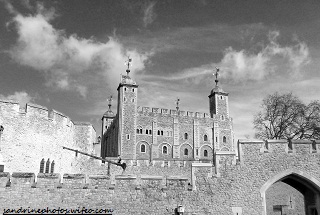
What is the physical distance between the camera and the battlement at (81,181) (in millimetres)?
10156

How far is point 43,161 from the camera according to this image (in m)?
16.7

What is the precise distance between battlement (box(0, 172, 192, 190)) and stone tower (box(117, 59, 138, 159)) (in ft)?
95.5

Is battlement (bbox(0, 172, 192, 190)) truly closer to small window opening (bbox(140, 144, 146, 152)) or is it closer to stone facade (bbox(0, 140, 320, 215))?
stone facade (bbox(0, 140, 320, 215))

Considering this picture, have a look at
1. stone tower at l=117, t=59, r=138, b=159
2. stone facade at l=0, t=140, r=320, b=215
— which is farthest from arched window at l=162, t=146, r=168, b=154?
stone facade at l=0, t=140, r=320, b=215

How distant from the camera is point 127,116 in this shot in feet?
134

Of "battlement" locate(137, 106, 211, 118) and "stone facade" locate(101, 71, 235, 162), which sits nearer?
"stone facade" locate(101, 71, 235, 162)

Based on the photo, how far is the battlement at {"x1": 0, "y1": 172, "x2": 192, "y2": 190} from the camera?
10156 mm

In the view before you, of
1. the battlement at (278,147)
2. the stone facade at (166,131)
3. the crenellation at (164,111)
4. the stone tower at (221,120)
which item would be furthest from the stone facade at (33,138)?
the stone tower at (221,120)

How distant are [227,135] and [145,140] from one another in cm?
1315

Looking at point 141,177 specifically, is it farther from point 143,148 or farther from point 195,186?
point 143,148

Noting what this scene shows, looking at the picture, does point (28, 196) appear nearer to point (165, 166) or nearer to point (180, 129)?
point (165, 166)

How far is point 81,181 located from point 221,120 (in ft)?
130

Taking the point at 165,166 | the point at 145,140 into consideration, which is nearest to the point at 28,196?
the point at 165,166

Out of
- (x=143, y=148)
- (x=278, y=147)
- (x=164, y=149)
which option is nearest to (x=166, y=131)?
(x=164, y=149)
